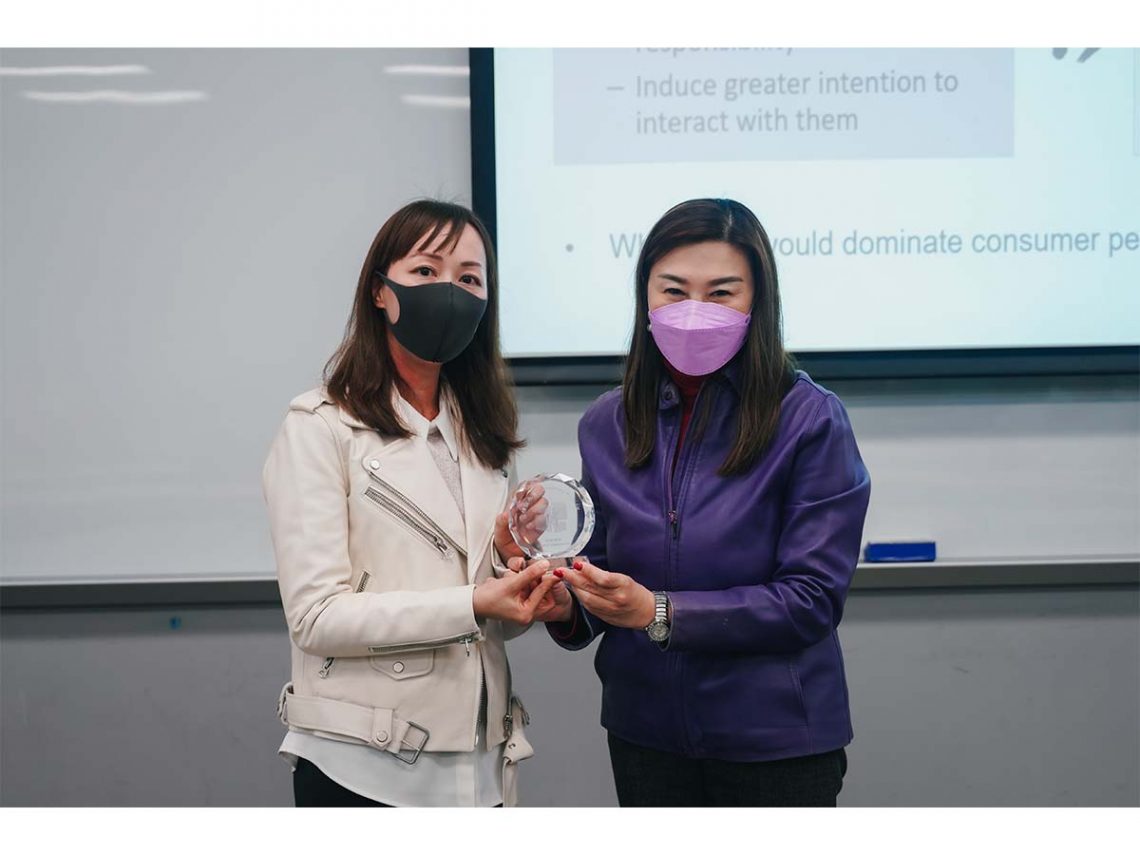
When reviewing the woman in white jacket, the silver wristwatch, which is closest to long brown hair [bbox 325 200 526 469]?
the woman in white jacket

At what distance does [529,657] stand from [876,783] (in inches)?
40.4

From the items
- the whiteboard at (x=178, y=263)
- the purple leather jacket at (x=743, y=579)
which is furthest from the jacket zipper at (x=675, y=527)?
the whiteboard at (x=178, y=263)

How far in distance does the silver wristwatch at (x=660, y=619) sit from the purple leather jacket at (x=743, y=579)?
1 centimetres

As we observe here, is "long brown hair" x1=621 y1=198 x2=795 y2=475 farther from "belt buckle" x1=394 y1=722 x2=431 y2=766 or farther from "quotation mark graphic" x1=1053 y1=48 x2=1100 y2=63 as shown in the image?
"quotation mark graphic" x1=1053 y1=48 x2=1100 y2=63

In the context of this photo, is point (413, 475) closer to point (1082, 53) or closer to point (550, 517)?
point (550, 517)

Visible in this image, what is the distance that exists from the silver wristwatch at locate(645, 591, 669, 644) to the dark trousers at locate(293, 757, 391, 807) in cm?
50

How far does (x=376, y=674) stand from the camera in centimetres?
154

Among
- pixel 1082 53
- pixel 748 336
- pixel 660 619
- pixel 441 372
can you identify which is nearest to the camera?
pixel 660 619

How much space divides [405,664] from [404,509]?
25 centimetres

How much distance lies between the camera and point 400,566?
5.06ft

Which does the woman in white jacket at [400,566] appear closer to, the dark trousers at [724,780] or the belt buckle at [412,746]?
the belt buckle at [412,746]

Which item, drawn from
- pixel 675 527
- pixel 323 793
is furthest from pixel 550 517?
pixel 323 793

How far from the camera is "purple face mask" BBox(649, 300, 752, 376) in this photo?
62.1 inches

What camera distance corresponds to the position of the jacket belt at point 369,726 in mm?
1503
